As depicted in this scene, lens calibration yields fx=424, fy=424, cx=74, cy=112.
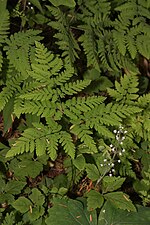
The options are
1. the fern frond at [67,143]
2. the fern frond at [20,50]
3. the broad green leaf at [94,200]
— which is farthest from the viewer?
the fern frond at [20,50]

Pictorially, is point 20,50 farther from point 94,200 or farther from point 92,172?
point 94,200

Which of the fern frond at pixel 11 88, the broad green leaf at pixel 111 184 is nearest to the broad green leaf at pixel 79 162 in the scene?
the broad green leaf at pixel 111 184

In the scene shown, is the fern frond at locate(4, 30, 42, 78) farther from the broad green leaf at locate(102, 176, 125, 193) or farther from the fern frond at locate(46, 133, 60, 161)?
the broad green leaf at locate(102, 176, 125, 193)

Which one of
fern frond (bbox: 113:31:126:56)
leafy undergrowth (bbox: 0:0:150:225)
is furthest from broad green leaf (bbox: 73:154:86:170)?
fern frond (bbox: 113:31:126:56)

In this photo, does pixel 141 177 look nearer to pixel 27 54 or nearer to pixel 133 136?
pixel 133 136

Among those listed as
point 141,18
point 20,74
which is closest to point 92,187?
point 20,74

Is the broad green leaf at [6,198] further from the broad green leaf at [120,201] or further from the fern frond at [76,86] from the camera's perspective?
the fern frond at [76,86]

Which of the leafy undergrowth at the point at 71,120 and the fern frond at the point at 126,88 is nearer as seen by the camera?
the leafy undergrowth at the point at 71,120
